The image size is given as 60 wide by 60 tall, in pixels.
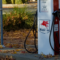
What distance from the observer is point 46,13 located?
207 inches

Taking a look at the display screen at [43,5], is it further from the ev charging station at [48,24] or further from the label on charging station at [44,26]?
the label on charging station at [44,26]


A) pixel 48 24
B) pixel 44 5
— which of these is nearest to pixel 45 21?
pixel 48 24

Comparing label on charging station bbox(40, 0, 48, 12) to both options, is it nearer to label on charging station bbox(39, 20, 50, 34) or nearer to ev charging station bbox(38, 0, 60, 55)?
ev charging station bbox(38, 0, 60, 55)

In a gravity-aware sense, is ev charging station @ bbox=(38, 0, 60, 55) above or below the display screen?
below

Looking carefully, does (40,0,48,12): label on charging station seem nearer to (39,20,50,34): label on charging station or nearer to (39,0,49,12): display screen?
(39,0,49,12): display screen

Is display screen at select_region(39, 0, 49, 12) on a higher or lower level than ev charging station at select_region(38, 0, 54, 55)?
higher

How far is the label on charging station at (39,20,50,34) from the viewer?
5234mm

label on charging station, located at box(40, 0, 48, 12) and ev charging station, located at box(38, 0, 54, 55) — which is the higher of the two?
label on charging station, located at box(40, 0, 48, 12)

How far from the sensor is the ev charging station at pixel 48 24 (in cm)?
522

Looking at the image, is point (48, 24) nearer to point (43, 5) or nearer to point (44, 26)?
point (44, 26)

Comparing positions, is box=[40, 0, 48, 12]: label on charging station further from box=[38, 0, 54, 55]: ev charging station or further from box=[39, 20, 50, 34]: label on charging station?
box=[39, 20, 50, 34]: label on charging station

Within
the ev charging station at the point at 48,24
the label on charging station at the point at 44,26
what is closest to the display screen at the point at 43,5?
the ev charging station at the point at 48,24

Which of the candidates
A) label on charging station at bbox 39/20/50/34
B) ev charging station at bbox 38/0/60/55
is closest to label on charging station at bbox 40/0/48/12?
ev charging station at bbox 38/0/60/55

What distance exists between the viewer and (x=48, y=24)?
17.2 ft
